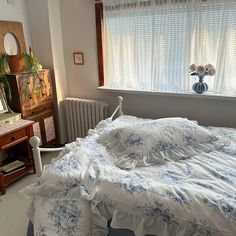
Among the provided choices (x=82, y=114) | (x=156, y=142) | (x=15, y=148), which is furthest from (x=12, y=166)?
(x=156, y=142)

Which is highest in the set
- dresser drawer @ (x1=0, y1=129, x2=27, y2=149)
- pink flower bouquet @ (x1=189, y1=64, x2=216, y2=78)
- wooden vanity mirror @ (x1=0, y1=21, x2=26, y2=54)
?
wooden vanity mirror @ (x1=0, y1=21, x2=26, y2=54)

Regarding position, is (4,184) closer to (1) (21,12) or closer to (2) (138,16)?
(1) (21,12)

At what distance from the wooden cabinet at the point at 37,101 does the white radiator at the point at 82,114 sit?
8.2 inches

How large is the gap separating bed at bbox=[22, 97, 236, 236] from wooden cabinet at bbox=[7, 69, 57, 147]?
3.91 feet

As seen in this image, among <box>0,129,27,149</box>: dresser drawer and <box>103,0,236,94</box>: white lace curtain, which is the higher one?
<box>103,0,236,94</box>: white lace curtain

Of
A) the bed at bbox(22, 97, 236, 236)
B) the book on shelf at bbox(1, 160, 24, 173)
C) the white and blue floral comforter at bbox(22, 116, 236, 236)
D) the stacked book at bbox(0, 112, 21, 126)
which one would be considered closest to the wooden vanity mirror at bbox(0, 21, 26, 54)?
the stacked book at bbox(0, 112, 21, 126)

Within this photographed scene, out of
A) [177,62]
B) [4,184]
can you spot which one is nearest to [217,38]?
[177,62]

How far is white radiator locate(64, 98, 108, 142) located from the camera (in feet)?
9.65

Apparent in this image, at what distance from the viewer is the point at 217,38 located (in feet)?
7.38

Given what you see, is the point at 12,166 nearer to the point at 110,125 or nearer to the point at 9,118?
the point at 9,118

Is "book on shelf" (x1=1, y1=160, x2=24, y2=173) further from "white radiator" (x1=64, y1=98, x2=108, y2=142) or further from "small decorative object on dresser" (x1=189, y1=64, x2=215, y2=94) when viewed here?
"small decorative object on dresser" (x1=189, y1=64, x2=215, y2=94)

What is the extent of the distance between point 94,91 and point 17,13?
1.25 metres

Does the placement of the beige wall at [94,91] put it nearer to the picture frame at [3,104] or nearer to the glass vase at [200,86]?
the glass vase at [200,86]

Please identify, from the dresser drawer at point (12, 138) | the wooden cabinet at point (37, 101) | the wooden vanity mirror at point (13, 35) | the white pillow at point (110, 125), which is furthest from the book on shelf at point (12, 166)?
the wooden vanity mirror at point (13, 35)
